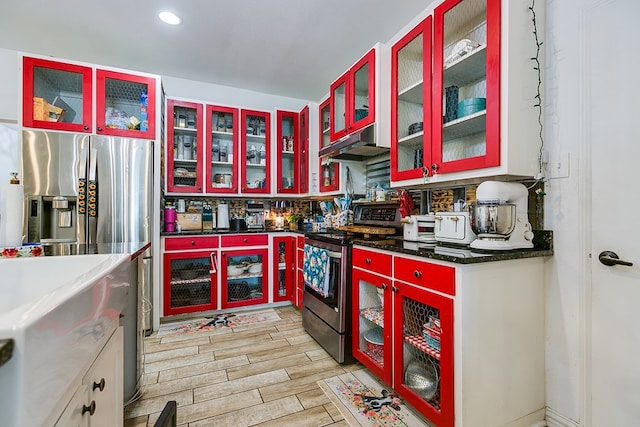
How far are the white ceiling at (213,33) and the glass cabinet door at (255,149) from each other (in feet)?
1.59

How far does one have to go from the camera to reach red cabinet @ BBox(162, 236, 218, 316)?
294 centimetres

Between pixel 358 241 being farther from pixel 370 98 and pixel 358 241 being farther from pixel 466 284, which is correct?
pixel 370 98

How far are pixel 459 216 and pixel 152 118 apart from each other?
2.78 metres

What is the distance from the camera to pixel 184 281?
3.04m

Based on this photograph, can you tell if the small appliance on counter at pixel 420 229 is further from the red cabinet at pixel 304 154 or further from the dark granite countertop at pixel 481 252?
the red cabinet at pixel 304 154

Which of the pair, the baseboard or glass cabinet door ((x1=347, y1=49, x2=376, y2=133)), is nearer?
the baseboard

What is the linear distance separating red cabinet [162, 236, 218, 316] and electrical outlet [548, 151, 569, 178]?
289 centimetres

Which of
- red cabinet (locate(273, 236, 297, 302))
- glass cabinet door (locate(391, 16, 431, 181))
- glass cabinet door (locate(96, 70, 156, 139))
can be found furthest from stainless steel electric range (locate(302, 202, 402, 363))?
glass cabinet door (locate(96, 70, 156, 139))

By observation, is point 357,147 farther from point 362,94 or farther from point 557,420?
point 557,420

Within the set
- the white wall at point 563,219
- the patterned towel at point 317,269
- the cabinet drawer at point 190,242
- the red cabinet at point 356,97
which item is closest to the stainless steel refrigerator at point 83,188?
the cabinet drawer at point 190,242

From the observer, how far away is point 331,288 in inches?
88.4

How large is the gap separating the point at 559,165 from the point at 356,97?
5.17 ft

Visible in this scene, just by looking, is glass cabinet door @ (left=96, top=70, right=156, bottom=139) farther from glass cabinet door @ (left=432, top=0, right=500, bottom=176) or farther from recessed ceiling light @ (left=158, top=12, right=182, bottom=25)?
glass cabinet door @ (left=432, top=0, right=500, bottom=176)

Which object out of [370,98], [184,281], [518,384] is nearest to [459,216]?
[518,384]
